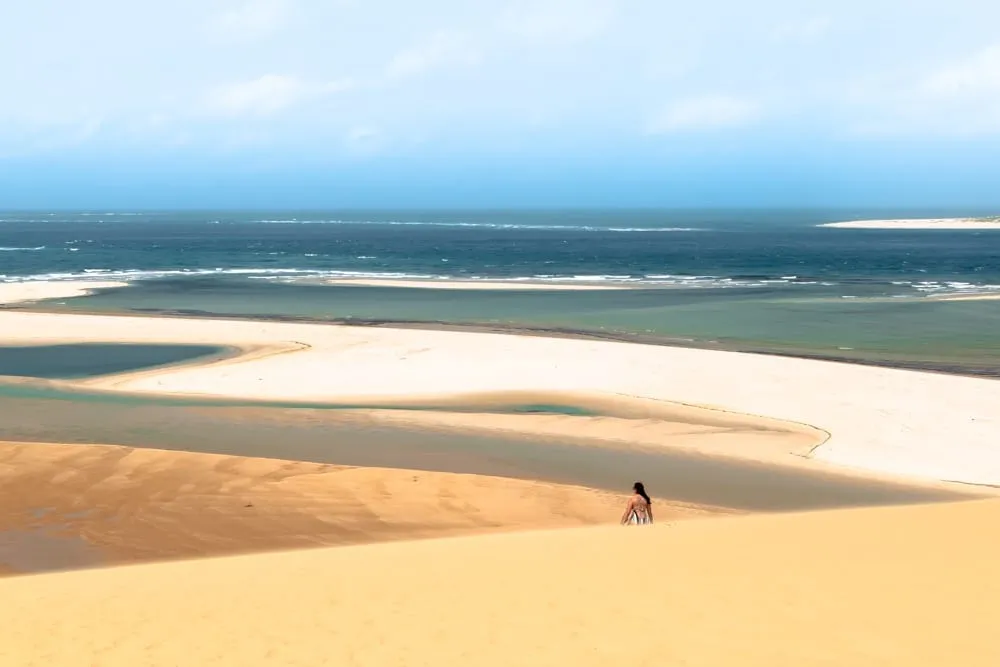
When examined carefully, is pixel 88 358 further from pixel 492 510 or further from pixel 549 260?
pixel 549 260

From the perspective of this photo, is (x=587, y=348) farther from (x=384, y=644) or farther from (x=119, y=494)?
(x=384, y=644)

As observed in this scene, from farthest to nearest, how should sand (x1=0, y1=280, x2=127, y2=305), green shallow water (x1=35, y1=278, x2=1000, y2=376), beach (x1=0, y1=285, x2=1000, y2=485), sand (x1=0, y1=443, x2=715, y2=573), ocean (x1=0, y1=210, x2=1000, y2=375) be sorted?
sand (x1=0, y1=280, x2=127, y2=305)
ocean (x1=0, y1=210, x2=1000, y2=375)
green shallow water (x1=35, y1=278, x2=1000, y2=376)
beach (x1=0, y1=285, x2=1000, y2=485)
sand (x1=0, y1=443, x2=715, y2=573)

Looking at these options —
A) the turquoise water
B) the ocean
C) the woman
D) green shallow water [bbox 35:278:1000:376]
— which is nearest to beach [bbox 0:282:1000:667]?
the turquoise water

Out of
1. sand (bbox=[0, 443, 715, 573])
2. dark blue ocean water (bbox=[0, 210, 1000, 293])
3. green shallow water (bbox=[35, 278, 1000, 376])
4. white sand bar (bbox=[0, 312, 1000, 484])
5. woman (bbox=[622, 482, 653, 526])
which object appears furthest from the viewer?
dark blue ocean water (bbox=[0, 210, 1000, 293])

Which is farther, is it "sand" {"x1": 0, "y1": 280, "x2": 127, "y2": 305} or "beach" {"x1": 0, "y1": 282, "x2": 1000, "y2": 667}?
"sand" {"x1": 0, "y1": 280, "x2": 127, "y2": 305}

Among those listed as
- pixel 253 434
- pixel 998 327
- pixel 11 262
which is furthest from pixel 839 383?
pixel 11 262

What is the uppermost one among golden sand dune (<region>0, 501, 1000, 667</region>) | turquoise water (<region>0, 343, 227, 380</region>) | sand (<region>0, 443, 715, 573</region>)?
golden sand dune (<region>0, 501, 1000, 667</region>)

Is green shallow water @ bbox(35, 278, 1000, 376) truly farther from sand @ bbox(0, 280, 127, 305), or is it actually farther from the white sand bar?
the white sand bar
